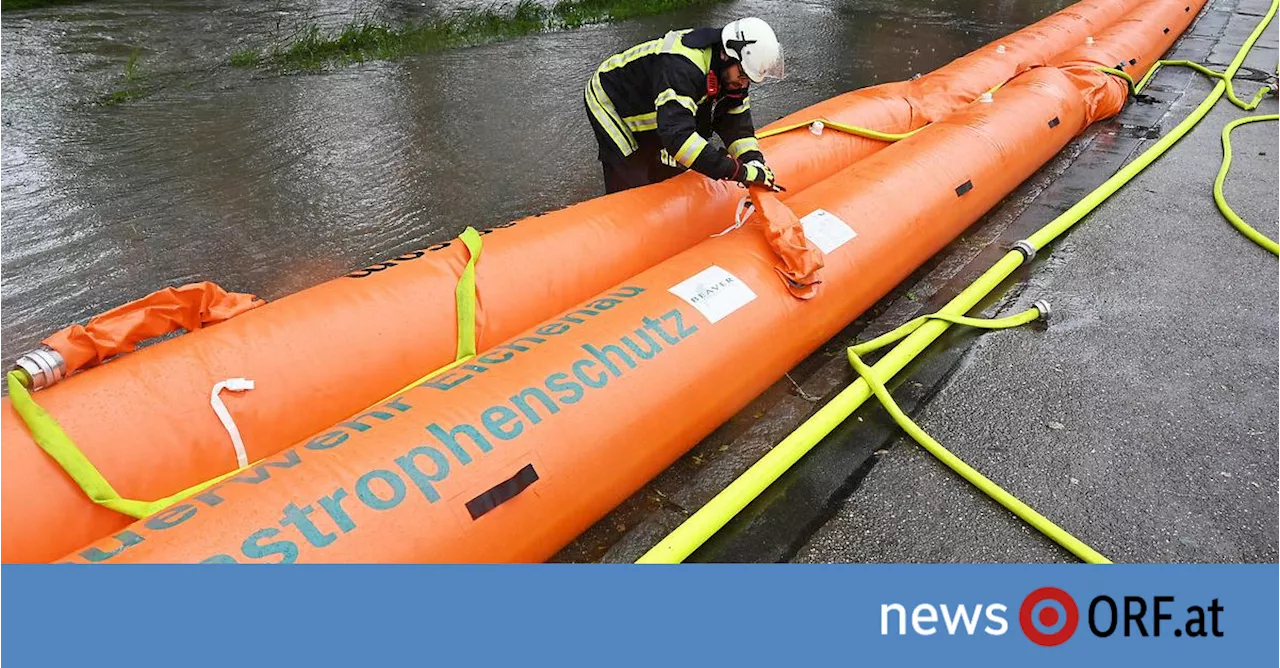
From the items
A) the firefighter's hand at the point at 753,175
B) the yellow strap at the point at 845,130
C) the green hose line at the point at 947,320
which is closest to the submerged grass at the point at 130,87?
the yellow strap at the point at 845,130

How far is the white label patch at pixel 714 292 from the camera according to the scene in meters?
2.81

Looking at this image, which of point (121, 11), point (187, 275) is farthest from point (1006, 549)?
point (121, 11)

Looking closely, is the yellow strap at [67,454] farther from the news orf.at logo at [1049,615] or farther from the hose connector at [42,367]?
the news orf.at logo at [1049,615]

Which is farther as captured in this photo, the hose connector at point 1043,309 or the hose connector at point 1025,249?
the hose connector at point 1025,249

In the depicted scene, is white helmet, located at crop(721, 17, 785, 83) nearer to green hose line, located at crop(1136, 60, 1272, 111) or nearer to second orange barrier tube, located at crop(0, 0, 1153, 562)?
second orange barrier tube, located at crop(0, 0, 1153, 562)

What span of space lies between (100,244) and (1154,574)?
17.0ft

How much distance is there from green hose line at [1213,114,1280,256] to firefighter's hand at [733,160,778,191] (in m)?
3.29

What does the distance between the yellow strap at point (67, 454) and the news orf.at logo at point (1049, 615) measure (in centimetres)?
233

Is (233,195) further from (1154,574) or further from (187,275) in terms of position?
(1154,574)

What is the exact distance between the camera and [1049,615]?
1.93 metres

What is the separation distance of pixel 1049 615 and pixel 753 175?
2016 millimetres

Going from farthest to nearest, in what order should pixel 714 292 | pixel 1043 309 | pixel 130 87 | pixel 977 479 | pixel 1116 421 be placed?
pixel 130 87 < pixel 1043 309 < pixel 1116 421 < pixel 714 292 < pixel 977 479

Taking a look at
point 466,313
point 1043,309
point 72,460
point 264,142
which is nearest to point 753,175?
point 466,313

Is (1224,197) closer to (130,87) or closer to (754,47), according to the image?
(754,47)
